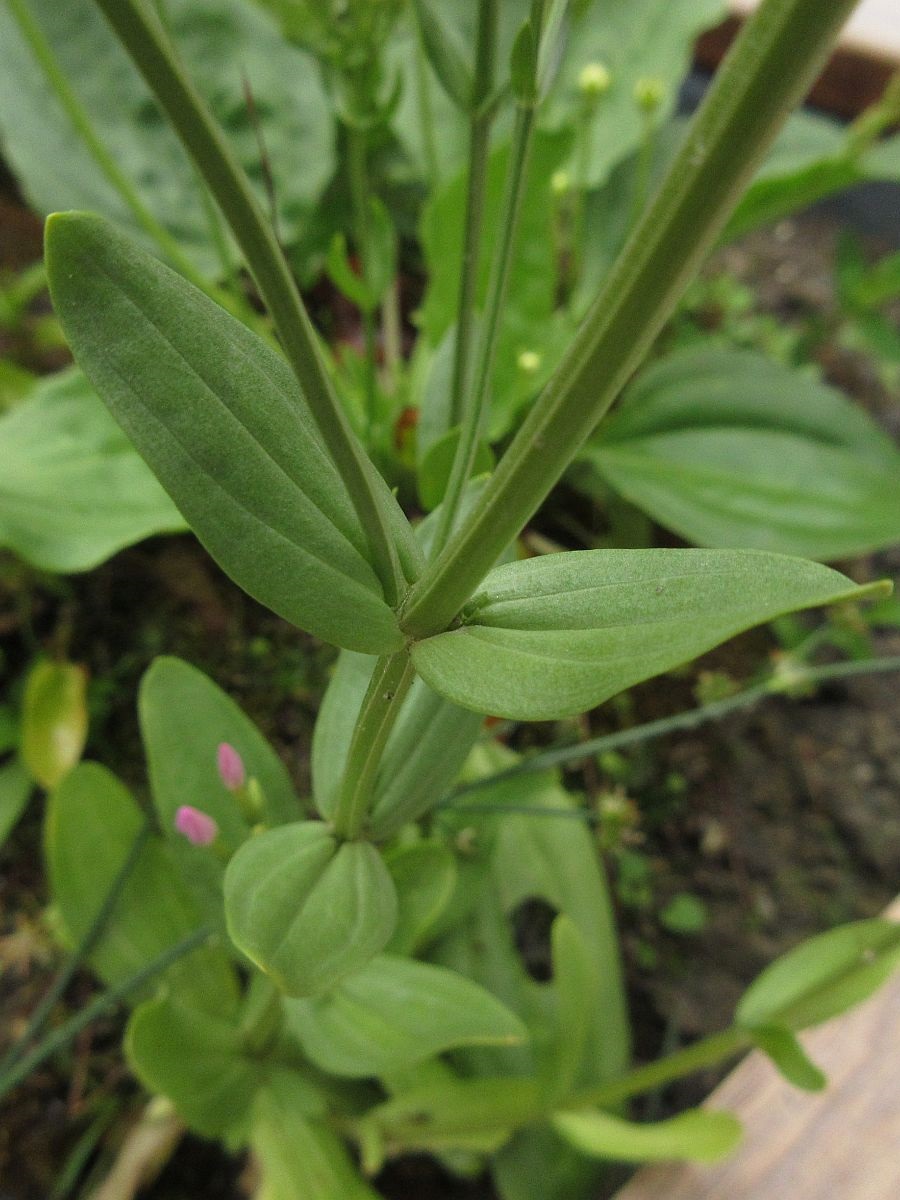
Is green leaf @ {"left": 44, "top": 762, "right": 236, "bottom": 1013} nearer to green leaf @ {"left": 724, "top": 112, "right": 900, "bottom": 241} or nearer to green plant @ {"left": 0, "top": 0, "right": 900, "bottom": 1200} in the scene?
green plant @ {"left": 0, "top": 0, "right": 900, "bottom": 1200}

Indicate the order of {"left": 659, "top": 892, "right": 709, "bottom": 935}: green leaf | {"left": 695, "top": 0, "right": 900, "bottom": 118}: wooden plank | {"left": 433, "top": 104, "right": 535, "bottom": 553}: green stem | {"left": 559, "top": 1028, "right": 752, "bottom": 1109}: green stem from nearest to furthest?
{"left": 433, "top": 104, "right": 535, "bottom": 553}: green stem
{"left": 559, "top": 1028, "right": 752, "bottom": 1109}: green stem
{"left": 659, "top": 892, "right": 709, "bottom": 935}: green leaf
{"left": 695, "top": 0, "right": 900, "bottom": 118}: wooden plank

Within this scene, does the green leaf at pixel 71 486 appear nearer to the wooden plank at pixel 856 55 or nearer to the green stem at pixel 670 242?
the green stem at pixel 670 242

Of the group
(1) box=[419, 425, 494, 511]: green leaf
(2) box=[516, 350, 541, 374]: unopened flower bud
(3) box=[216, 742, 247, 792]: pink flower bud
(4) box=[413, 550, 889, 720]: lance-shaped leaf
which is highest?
(4) box=[413, 550, 889, 720]: lance-shaped leaf

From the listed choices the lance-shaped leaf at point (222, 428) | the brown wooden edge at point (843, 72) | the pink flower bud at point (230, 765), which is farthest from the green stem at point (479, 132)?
Result: the brown wooden edge at point (843, 72)

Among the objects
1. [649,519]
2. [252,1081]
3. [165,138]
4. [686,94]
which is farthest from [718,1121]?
[686,94]

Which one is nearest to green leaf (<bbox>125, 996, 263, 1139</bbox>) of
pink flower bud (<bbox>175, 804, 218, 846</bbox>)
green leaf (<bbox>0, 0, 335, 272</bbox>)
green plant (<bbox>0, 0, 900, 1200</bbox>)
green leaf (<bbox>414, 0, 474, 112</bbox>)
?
green plant (<bbox>0, 0, 900, 1200</bbox>)

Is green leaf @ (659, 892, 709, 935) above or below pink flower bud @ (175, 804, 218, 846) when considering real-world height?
below

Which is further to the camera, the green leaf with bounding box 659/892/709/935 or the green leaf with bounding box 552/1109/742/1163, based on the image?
the green leaf with bounding box 659/892/709/935

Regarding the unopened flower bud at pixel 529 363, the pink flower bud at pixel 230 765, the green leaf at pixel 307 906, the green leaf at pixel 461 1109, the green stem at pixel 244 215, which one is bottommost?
the green leaf at pixel 461 1109

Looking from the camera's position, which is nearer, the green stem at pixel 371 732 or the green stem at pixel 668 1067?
the green stem at pixel 371 732
